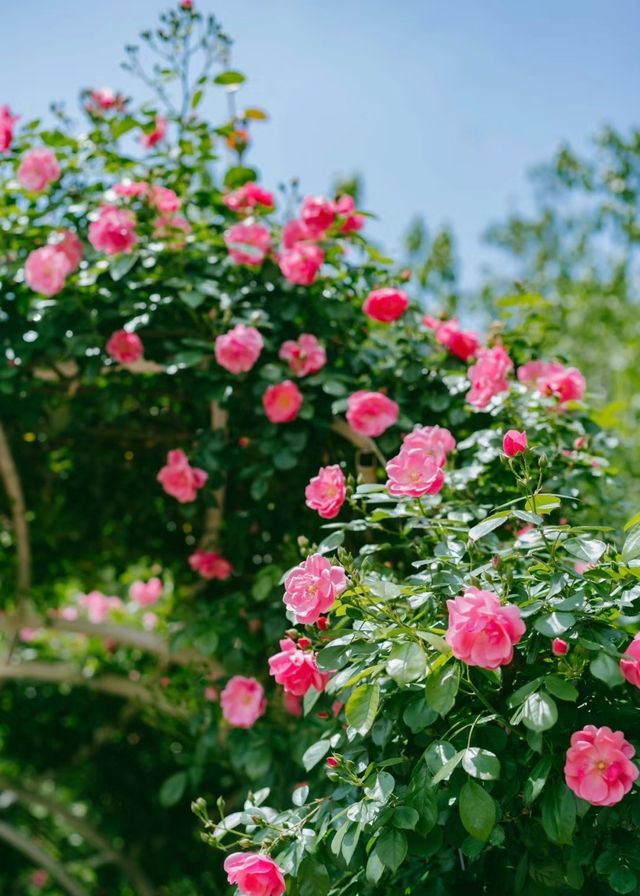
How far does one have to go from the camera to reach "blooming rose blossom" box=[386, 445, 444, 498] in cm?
142

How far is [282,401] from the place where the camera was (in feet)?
6.74

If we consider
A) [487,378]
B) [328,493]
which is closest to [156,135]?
[487,378]

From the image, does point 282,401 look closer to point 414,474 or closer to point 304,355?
point 304,355

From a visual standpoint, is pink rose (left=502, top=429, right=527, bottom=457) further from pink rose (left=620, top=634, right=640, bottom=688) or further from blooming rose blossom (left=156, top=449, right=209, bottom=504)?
blooming rose blossom (left=156, top=449, right=209, bottom=504)

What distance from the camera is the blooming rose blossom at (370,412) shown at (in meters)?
1.96

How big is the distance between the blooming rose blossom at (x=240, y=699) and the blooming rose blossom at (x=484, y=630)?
912 millimetres

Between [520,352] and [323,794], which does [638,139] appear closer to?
[520,352]

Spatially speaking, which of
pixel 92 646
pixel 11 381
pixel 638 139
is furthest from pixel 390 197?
pixel 11 381

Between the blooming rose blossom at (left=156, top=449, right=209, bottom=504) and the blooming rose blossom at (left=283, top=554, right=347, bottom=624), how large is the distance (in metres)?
0.88

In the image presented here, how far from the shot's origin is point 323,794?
1716 mm

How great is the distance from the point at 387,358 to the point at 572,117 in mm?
3412

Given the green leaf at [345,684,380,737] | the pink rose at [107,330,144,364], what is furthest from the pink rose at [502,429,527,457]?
the pink rose at [107,330,144,364]

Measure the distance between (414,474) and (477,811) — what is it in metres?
0.49

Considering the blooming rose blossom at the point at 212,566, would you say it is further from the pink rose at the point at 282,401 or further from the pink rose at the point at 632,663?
the pink rose at the point at 632,663
